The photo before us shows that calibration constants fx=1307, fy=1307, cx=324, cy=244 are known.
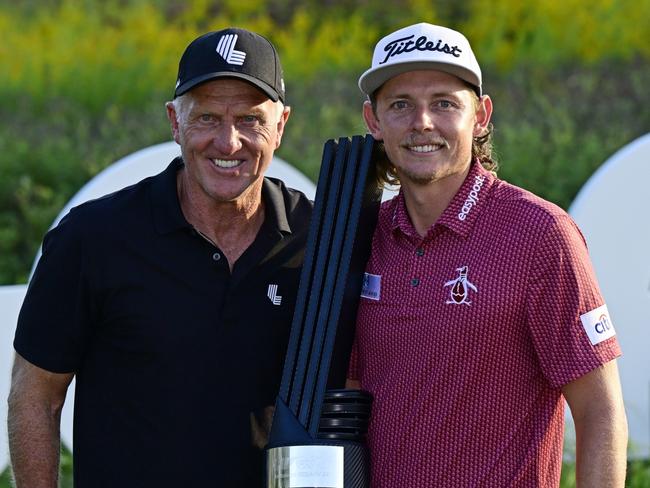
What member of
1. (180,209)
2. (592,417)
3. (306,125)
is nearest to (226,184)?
(180,209)

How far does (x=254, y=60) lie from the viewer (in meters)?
3.76

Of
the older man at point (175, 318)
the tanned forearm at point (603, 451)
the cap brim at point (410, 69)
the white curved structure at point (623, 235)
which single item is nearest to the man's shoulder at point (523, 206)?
the cap brim at point (410, 69)

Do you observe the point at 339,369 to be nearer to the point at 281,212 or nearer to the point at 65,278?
the point at 281,212

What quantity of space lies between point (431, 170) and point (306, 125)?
4871 mm

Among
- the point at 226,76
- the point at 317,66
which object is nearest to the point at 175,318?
the point at 226,76

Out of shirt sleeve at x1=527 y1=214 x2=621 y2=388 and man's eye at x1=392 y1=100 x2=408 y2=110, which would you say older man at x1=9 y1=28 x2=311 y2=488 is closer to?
man's eye at x1=392 y1=100 x2=408 y2=110

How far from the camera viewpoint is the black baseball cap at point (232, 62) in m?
3.71

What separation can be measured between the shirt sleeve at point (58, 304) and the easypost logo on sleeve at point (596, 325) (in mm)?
1384

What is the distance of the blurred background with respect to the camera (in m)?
8.27

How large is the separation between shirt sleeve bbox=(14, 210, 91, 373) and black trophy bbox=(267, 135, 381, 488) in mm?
613

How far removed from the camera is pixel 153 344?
12.0 ft

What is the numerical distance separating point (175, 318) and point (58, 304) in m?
0.33

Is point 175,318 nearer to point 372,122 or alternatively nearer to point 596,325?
point 372,122

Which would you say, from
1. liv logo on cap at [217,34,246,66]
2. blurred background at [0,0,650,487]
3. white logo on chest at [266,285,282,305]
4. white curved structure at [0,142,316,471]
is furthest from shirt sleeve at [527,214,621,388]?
blurred background at [0,0,650,487]
